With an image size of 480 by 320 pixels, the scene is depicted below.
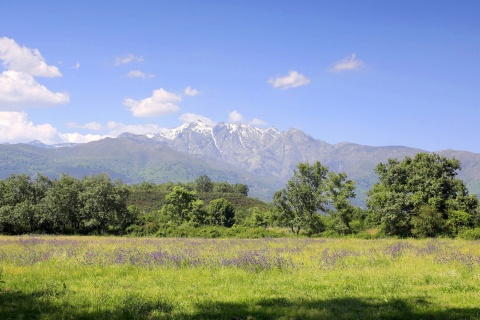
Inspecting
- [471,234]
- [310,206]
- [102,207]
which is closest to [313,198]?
[310,206]

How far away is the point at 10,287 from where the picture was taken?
438 inches

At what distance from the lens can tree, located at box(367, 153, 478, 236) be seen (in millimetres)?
44406

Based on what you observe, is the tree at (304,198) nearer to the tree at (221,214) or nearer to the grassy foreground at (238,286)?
the grassy foreground at (238,286)

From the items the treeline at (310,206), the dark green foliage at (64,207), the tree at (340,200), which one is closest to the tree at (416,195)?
the treeline at (310,206)

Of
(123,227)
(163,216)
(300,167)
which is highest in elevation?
(300,167)

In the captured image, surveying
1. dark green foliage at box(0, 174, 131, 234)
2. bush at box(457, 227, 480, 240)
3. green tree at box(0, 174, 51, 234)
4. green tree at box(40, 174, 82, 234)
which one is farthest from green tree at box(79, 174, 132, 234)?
bush at box(457, 227, 480, 240)

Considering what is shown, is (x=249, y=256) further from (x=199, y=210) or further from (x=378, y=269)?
(x=199, y=210)

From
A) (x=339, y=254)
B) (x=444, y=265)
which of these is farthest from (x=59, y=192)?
(x=444, y=265)

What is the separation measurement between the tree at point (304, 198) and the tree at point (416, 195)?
9.02 meters

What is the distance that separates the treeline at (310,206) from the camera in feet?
140

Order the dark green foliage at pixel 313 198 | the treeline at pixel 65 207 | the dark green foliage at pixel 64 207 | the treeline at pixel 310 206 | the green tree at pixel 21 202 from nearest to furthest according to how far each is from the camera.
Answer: the treeline at pixel 310 206 < the green tree at pixel 21 202 < the treeline at pixel 65 207 < the dark green foliage at pixel 64 207 < the dark green foliage at pixel 313 198

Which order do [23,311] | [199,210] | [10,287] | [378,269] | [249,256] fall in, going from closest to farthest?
[23,311] → [10,287] → [378,269] → [249,256] → [199,210]

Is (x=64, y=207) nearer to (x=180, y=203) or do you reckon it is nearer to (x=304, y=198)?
(x=304, y=198)

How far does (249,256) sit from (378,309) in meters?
7.62
